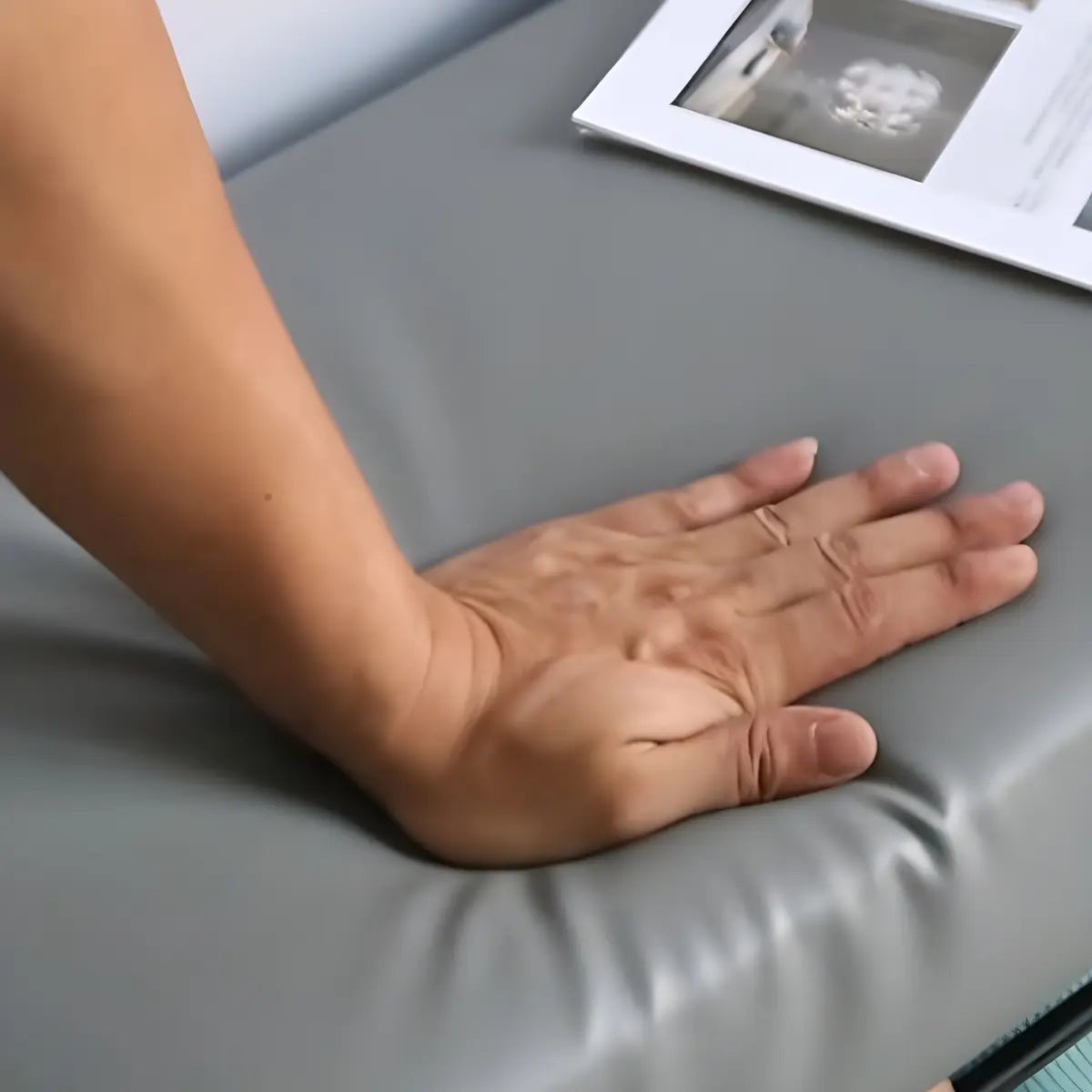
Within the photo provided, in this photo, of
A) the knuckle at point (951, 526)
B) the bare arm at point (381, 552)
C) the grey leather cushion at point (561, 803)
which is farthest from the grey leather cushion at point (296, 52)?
the knuckle at point (951, 526)

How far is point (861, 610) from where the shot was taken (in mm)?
472

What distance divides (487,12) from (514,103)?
211mm

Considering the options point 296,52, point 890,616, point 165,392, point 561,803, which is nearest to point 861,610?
point 890,616

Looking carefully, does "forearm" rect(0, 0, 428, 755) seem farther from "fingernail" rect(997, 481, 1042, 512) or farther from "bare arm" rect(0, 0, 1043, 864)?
"fingernail" rect(997, 481, 1042, 512)

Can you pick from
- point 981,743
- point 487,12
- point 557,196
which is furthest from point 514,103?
point 981,743

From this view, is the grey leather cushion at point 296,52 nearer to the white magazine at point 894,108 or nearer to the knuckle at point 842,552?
the white magazine at point 894,108

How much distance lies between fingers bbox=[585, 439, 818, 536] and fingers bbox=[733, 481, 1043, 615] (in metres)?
0.03

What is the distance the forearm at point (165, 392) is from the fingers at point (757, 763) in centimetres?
10

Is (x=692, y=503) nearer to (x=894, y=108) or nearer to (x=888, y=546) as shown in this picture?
(x=888, y=546)

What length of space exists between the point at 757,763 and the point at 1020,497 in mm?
162

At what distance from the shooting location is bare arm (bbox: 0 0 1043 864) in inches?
12.3

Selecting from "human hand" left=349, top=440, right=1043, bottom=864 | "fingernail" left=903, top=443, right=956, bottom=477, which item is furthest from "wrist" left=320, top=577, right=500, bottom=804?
"fingernail" left=903, top=443, right=956, bottom=477

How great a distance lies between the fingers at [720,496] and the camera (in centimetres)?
54

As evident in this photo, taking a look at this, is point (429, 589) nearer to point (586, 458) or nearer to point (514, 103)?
point (586, 458)
